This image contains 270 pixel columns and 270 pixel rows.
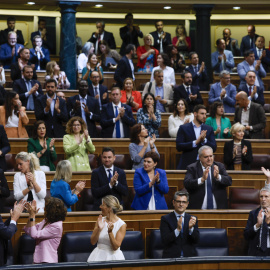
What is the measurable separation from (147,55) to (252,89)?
1.96 metres

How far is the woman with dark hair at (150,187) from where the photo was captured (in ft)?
22.7

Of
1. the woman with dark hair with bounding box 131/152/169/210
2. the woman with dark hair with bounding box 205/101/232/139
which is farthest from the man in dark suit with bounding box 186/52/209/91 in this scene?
the woman with dark hair with bounding box 131/152/169/210

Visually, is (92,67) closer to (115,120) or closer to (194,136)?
(115,120)

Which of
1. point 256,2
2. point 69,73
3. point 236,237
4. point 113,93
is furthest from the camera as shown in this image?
point 256,2

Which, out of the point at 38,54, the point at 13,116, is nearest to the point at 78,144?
the point at 13,116

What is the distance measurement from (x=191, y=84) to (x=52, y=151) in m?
3.21

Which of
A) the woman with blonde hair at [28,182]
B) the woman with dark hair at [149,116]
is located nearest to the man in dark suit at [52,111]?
the woman with dark hair at [149,116]

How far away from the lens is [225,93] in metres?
9.88

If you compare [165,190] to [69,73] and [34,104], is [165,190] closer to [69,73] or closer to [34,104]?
[34,104]

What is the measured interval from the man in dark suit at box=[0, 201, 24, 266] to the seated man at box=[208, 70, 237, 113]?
477 centimetres

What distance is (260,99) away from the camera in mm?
10016

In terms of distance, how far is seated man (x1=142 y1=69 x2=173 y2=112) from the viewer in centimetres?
979

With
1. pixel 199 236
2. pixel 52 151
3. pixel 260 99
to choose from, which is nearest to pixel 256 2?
pixel 260 99

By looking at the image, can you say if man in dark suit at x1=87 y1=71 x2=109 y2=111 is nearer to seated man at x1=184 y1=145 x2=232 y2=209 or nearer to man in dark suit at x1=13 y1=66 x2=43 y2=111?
man in dark suit at x1=13 y1=66 x2=43 y2=111
